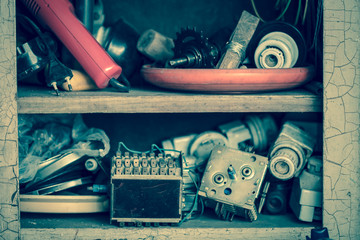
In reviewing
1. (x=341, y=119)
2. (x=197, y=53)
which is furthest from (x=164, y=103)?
(x=341, y=119)

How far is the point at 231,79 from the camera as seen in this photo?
1.26 metres

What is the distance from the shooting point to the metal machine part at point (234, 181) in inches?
52.6

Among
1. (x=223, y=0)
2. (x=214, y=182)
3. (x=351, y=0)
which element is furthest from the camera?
(x=223, y=0)

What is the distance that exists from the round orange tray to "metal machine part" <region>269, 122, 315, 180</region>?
18cm

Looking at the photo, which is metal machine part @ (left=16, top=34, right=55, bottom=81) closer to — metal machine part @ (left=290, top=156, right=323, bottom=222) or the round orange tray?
the round orange tray

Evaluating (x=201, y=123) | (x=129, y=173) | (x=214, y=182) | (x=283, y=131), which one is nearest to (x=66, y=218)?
(x=129, y=173)

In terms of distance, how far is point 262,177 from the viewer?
4.40 feet

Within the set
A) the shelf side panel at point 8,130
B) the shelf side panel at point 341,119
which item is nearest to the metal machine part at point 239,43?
the shelf side panel at point 341,119

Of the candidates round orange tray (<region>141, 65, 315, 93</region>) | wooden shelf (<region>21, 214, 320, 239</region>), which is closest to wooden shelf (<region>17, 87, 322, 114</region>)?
round orange tray (<region>141, 65, 315, 93</region>)

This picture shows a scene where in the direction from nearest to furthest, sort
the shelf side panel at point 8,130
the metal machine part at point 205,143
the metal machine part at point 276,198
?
the shelf side panel at point 8,130 < the metal machine part at point 276,198 < the metal machine part at point 205,143

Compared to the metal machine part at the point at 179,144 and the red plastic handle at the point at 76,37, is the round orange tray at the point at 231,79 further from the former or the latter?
the metal machine part at the point at 179,144

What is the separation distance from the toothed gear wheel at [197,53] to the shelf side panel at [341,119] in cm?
34

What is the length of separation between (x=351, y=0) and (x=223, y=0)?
0.56 meters

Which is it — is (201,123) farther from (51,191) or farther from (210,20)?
(51,191)
